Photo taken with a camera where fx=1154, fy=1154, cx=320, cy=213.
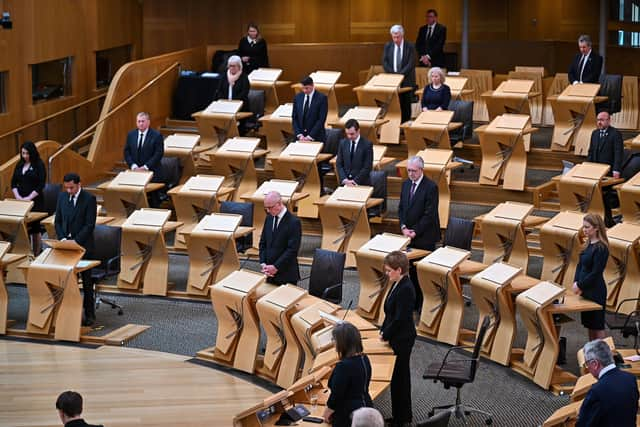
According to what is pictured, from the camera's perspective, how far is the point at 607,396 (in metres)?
5.59

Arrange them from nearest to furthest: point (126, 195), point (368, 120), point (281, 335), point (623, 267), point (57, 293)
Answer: point (281, 335), point (623, 267), point (57, 293), point (126, 195), point (368, 120)

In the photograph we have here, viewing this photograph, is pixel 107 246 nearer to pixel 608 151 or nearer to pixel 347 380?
pixel 347 380

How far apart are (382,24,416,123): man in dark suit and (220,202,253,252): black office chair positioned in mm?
3288

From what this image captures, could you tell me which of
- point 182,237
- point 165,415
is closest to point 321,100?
point 182,237

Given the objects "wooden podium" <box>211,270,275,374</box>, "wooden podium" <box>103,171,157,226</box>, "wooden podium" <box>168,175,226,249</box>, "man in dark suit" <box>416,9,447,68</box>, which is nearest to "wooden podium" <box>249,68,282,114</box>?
"man in dark suit" <box>416,9,447,68</box>

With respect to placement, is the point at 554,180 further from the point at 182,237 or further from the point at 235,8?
the point at 235,8

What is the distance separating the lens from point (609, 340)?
7246 millimetres

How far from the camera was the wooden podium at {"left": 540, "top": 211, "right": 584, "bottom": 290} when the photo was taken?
9.56 meters

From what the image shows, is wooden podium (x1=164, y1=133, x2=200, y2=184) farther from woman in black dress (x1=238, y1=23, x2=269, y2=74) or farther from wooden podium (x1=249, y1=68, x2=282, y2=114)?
woman in black dress (x1=238, y1=23, x2=269, y2=74)

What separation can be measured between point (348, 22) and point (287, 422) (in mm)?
12168

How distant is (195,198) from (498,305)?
3687 mm

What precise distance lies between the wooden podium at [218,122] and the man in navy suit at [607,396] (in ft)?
25.2

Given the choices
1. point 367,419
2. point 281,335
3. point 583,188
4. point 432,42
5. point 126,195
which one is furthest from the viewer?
point 432,42

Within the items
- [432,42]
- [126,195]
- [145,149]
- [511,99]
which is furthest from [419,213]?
[432,42]
